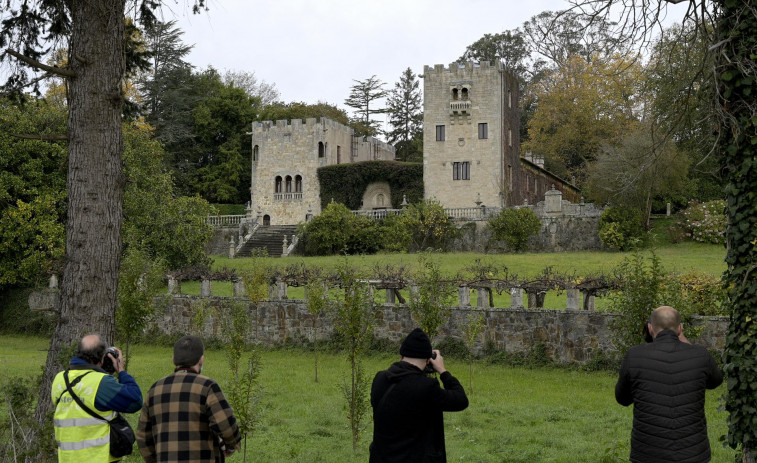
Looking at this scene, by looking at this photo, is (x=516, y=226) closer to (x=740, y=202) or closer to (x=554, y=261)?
(x=554, y=261)

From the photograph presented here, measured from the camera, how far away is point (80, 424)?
201 inches

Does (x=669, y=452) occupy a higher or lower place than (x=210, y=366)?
higher

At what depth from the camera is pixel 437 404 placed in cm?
462

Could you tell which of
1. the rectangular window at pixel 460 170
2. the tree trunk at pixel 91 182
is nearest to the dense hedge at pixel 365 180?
the rectangular window at pixel 460 170

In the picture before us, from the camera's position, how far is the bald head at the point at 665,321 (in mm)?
5133

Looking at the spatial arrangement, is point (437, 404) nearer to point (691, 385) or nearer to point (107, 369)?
point (691, 385)

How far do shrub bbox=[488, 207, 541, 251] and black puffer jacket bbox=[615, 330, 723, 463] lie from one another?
29.7 m

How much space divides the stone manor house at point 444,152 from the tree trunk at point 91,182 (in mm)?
32064

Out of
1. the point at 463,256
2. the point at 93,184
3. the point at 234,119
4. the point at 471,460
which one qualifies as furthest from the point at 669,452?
the point at 234,119

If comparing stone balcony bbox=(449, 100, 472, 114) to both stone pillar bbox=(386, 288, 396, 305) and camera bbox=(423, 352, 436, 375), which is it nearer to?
stone pillar bbox=(386, 288, 396, 305)

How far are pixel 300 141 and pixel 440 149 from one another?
9645mm

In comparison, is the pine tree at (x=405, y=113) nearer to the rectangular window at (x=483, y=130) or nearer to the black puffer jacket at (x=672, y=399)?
the rectangular window at (x=483, y=130)

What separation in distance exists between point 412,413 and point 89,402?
224 centimetres


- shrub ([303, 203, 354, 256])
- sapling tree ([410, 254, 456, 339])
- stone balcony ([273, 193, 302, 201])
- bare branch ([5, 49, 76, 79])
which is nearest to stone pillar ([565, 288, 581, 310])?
sapling tree ([410, 254, 456, 339])
